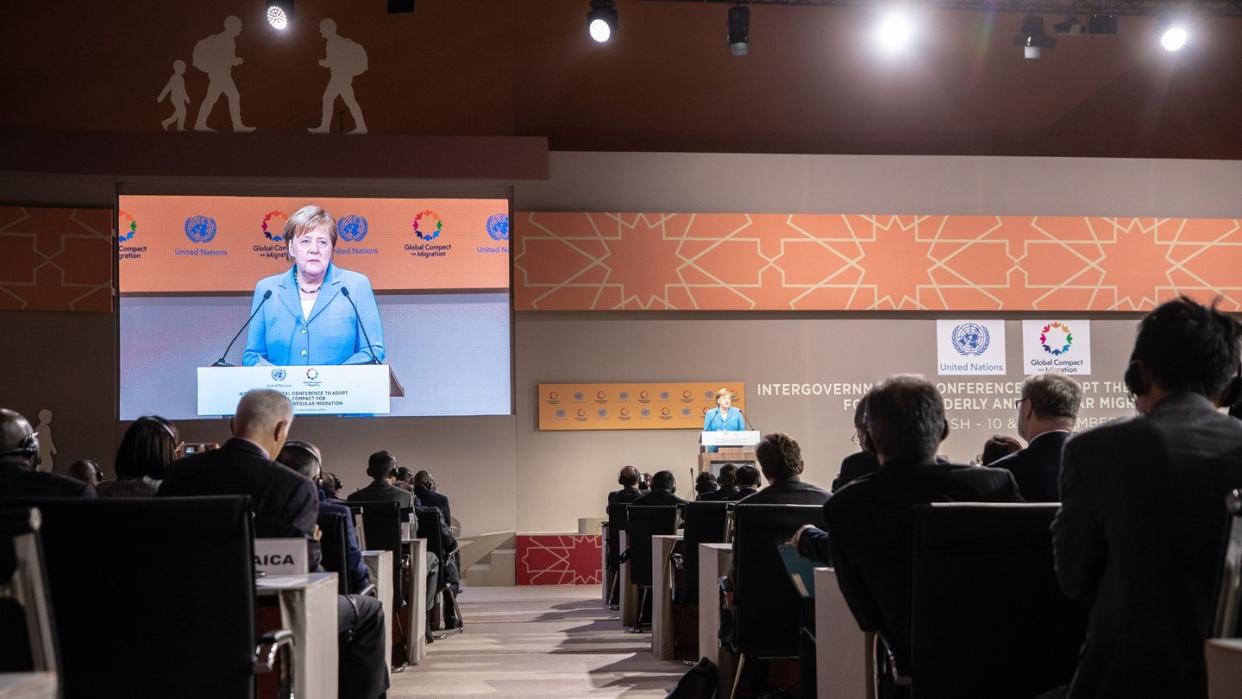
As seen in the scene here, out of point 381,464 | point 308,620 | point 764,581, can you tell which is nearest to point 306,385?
point 381,464

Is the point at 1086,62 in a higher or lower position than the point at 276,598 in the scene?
higher

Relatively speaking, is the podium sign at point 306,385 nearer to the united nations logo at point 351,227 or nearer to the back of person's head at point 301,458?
the united nations logo at point 351,227

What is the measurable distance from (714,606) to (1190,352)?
9.26 ft

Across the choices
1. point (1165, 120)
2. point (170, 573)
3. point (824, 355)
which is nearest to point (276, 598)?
point (170, 573)

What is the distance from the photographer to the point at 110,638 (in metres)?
2.47

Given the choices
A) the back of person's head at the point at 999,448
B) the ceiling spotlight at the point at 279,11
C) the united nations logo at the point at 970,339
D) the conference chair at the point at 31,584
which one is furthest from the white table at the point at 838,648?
the united nations logo at the point at 970,339

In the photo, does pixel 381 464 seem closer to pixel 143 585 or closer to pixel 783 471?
pixel 783 471

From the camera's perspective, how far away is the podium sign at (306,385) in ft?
36.4

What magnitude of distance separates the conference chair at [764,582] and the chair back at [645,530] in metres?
2.92

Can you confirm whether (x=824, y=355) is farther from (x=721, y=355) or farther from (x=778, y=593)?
(x=778, y=593)

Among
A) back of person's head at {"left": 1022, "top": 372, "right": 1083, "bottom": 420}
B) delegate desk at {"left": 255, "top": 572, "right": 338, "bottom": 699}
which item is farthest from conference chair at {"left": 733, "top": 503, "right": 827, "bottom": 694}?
delegate desk at {"left": 255, "top": 572, "right": 338, "bottom": 699}

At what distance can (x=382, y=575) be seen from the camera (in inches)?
193

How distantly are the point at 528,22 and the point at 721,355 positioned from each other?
3.77 meters

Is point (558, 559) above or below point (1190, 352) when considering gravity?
below
